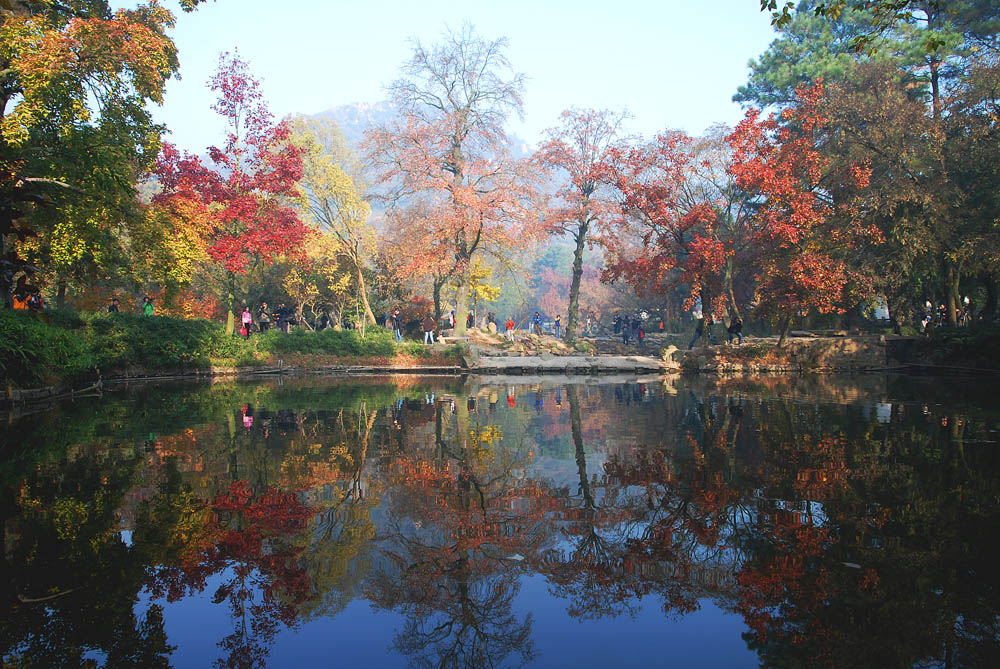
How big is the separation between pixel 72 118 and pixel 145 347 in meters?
8.15

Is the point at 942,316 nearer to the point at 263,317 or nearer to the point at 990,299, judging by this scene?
the point at 990,299

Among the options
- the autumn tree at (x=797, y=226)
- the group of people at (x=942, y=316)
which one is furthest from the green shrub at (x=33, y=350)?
the group of people at (x=942, y=316)

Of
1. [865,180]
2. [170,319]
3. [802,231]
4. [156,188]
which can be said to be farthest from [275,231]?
[156,188]

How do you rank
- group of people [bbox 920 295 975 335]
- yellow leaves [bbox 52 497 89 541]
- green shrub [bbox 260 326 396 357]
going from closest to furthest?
1. yellow leaves [bbox 52 497 89 541]
2. green shrub [bbox 260 326 396 357]
3. group of people [bbox 920 295 975 335]

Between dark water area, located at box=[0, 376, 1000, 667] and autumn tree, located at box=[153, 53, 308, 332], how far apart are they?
688 inches

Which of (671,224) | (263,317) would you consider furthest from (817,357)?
(263,317)

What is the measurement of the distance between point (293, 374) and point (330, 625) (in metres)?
22.9

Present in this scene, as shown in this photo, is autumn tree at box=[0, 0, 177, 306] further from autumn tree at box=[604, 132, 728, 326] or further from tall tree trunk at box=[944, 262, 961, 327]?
tall tree trunk at box=[944, 262, 961, 327]

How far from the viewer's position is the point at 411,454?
29.0ft

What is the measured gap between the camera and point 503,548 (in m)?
5.20

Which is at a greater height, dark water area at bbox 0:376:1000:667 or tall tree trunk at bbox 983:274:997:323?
tall tree trunk at bbox 983:274:997:323

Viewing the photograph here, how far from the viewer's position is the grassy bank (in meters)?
13.8

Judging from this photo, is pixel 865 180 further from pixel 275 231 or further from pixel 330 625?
pixel 330 625

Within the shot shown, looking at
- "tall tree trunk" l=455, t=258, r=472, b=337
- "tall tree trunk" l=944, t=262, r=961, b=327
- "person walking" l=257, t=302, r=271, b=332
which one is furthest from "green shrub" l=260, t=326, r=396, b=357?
"tall tree trunk" l=944, t=262, r=961, b=327
